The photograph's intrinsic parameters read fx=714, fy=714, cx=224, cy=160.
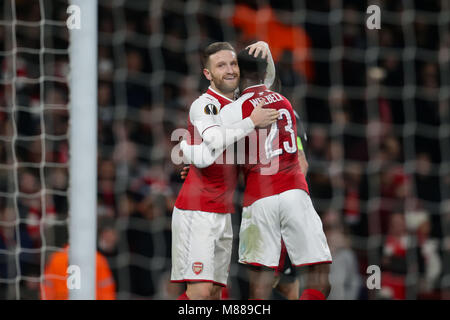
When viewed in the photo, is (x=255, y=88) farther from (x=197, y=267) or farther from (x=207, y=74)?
(x=197, y=267)

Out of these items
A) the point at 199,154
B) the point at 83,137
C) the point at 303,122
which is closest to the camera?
the point at 199,154

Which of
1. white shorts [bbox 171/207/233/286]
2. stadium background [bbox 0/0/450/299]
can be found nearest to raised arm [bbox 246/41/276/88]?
white shorts [bbox 171/207/233/286]

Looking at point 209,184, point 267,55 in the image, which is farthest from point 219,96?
point 209,184

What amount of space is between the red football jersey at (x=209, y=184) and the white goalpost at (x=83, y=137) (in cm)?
45

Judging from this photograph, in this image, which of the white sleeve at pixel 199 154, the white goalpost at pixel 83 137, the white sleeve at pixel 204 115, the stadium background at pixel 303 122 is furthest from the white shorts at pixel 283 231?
the stadium background at pixel 303 122

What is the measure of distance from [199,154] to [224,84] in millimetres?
332

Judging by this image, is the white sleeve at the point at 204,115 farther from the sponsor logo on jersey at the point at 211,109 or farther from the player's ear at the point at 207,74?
the player's ear at the point at 207,74

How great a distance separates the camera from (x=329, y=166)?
4.89 m

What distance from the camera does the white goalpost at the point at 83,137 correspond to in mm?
3281

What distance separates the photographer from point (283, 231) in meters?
3.13

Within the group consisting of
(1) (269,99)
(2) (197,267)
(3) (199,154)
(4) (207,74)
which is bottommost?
(2) (197,267)

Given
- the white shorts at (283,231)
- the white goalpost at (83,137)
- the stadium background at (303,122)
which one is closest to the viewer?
the white shorts at (283,231)
